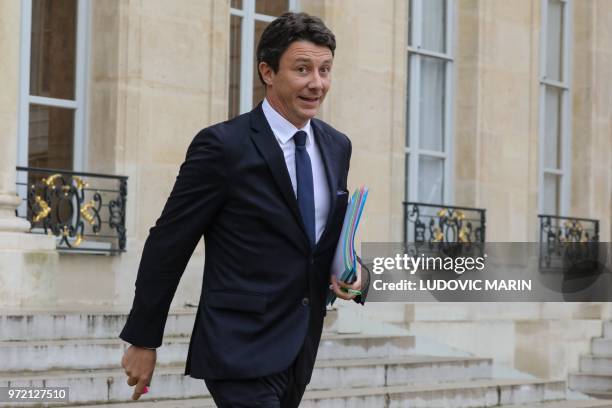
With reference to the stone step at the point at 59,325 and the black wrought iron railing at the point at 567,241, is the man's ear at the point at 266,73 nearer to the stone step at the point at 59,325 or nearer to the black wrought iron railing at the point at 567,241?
the stone step at the point at 59,325

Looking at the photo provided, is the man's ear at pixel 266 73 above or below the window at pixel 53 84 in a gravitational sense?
below

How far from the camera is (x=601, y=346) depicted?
523 inches

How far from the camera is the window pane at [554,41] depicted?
50.0 feet

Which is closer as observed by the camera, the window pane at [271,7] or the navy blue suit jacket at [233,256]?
the navy blue suit jacket at [233,256]

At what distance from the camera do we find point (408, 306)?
1206 centimetres

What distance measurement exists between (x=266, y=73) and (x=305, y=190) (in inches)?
12.5

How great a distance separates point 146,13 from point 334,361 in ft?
9.64

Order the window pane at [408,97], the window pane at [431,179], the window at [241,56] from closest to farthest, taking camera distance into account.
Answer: the window at [241,56] < the window pane at [408,97] < the window pane at [431,179]

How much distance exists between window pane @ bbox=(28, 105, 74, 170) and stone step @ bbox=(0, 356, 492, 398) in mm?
2502

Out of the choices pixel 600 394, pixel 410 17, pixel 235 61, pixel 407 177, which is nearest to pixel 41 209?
pixel 235 61

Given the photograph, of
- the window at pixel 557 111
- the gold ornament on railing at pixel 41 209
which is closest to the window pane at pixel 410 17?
the window at pixel 557 111

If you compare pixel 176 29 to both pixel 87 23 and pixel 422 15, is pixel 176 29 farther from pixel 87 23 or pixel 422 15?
pixel 422 15

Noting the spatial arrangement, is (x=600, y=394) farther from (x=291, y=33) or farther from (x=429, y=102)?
(x=291, y=33)

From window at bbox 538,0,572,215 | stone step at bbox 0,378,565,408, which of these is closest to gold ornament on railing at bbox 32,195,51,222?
stone step at bbox 0,378,565,408
